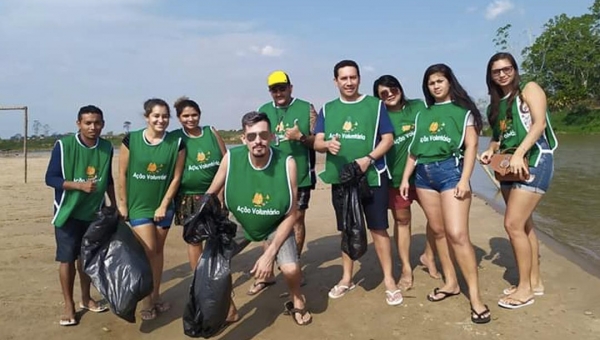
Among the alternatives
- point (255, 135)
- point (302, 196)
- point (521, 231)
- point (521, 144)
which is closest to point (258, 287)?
point (302, 196)

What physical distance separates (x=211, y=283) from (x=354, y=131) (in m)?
1.88

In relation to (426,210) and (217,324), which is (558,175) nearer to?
(426,210)

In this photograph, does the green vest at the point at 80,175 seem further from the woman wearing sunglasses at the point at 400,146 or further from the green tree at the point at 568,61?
the green tree at the point at 568,61

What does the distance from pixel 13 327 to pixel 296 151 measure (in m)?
2.97

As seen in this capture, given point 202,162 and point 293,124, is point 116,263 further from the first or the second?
point 293,124

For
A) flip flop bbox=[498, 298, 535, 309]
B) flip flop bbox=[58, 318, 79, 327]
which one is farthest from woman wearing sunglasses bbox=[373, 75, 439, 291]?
flip flop bbox=[58, 318, 79, 327]

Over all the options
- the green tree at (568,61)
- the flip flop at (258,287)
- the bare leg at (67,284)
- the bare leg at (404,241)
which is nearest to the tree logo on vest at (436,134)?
the bare leg at (404,241)

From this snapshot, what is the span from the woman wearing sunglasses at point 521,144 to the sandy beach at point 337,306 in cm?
43

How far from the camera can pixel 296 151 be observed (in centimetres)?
493

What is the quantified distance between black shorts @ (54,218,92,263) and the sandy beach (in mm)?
611

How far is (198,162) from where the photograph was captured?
181 inches

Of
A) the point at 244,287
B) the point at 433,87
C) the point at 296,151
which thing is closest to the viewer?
the point at 433,87

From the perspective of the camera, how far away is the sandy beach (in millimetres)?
4059

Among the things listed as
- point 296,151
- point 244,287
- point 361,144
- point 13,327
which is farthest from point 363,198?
point 13,327
